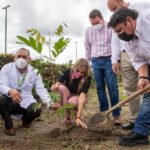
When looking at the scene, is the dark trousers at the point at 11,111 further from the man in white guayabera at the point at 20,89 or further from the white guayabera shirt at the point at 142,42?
the white guayabera shirt at the point at 142,42

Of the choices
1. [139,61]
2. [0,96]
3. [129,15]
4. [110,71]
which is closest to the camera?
[129,15]

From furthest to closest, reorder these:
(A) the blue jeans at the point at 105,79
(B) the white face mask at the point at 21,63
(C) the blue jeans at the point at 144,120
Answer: (A) the blue jeans at the point at 105,79 < (B) the white face mask at the point at 21,63 < (C) the blue jeans at the point at 144,120

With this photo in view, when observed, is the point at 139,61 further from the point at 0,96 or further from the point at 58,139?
the point at 0,96

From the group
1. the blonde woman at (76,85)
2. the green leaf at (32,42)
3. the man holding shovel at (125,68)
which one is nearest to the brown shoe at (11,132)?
the blonde woman at (76,85)

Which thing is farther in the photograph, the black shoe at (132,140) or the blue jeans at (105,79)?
the blue jeans at (105,79)

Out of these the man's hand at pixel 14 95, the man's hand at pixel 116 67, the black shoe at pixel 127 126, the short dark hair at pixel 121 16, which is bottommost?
the black shoe at pixel 127 126

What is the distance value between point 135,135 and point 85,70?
122 centimetres

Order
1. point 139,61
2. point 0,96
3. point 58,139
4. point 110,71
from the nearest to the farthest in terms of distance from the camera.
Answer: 1. point 139,61
2. point 58,139
3. point 0,96
4. point 110,71

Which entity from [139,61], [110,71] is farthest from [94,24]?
[139,61]

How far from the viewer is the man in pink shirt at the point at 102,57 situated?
575 cm

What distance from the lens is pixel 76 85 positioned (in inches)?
→ 220

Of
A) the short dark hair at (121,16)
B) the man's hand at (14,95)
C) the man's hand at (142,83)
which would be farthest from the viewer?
the man's hand at (14,95)

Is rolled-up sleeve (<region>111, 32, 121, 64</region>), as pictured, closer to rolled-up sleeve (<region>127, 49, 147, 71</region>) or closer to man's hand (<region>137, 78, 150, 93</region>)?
rolled-up sleeve (<region>127, 49, 147, 71</region>)

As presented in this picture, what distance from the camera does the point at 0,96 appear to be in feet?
17.4
